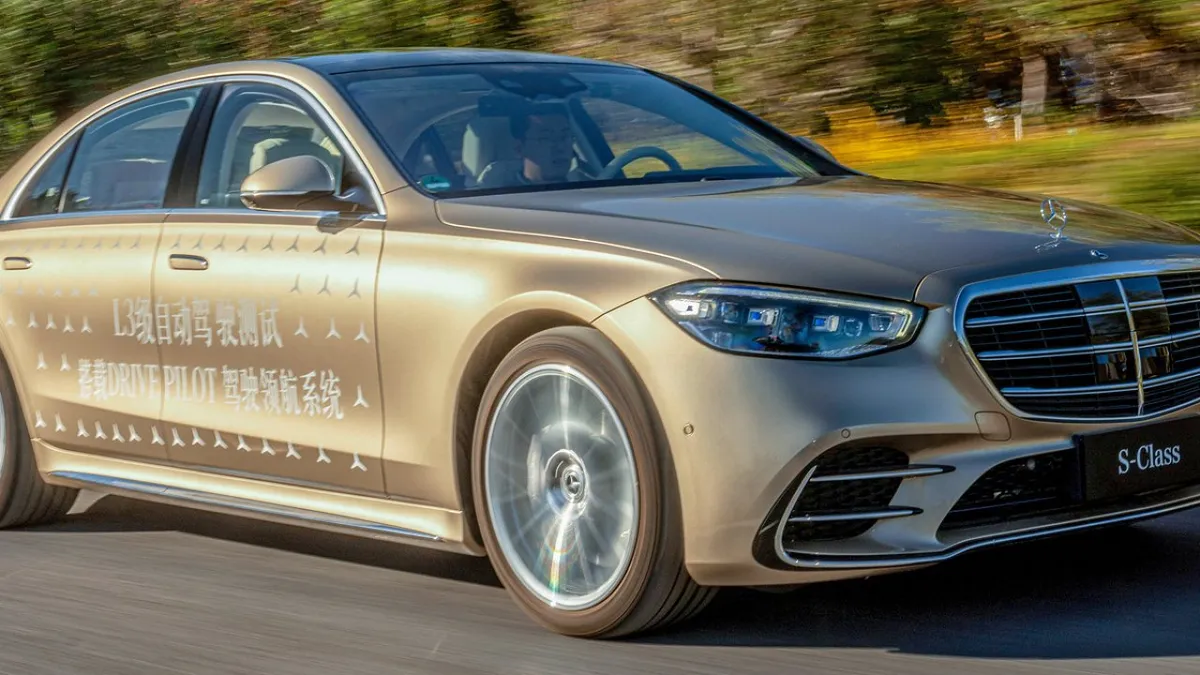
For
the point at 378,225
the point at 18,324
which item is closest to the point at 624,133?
the point at 378,225

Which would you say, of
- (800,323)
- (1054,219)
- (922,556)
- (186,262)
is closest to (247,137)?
(186,262)

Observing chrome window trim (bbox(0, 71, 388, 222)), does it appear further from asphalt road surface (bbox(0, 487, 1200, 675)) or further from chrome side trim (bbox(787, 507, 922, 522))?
chrome side trim (bbox(787, 507, 922, 522))

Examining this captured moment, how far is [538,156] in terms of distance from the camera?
5.70 m

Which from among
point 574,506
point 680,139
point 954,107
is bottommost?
point 954,107

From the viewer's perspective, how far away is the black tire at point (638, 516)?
4496 millimetres

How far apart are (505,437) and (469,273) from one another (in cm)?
44

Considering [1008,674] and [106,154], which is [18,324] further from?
[1008,674]

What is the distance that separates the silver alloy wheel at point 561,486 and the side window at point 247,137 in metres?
1.38

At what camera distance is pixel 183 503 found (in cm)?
611

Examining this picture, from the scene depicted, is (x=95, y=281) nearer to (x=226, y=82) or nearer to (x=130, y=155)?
(x=130, y=155)

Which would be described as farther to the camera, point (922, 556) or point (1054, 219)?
point (1054, 219)

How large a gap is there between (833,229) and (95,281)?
109 inches

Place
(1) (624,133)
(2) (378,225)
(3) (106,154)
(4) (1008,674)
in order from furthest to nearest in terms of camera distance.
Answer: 1. (3) (106,154)
2. (1) (624,133)
3. (2) (378,225)
4. (4) (1008,674)

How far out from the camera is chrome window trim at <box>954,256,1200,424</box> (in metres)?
4.41
